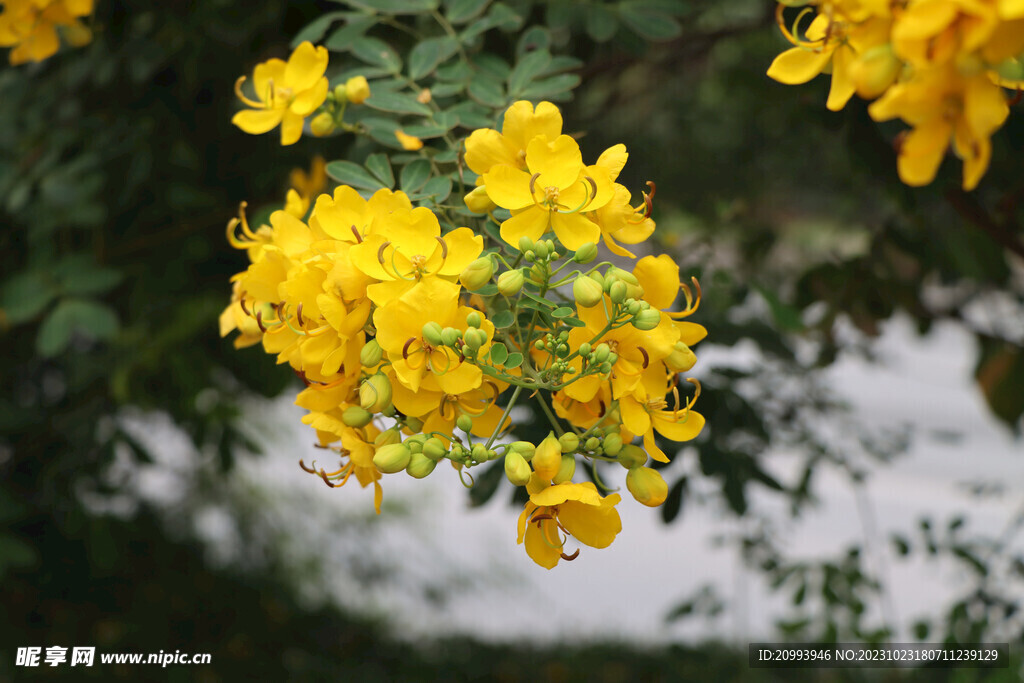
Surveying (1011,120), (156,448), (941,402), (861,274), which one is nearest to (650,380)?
(1011,120)

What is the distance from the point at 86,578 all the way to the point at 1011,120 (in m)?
3.80

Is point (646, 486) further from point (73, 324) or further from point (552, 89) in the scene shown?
point (73, 324)

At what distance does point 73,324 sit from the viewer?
157 centimetres

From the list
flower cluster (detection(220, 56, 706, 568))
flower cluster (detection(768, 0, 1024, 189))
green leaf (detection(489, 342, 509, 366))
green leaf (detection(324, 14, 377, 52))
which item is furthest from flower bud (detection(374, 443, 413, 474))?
green leaf (detection(324, 14, 377, 52))

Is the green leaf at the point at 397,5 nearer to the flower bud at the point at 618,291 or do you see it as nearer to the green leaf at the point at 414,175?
the green leaf at the point at 414,175

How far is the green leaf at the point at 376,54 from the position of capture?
1232 millimetres

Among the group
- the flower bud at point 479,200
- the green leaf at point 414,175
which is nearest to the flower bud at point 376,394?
the flower bud at point 479,200

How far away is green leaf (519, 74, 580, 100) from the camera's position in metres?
1.15

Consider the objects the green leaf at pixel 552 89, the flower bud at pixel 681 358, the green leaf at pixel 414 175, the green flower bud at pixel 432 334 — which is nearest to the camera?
the green flower bud at pixel 432 334

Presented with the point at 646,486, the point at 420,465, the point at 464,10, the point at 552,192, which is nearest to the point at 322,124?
the point at 464,10

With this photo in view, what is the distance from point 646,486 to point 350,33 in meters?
0.84

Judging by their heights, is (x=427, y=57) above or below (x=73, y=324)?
above

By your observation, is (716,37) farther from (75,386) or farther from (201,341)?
(75,386)

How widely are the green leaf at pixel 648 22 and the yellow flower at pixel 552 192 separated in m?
0.67
